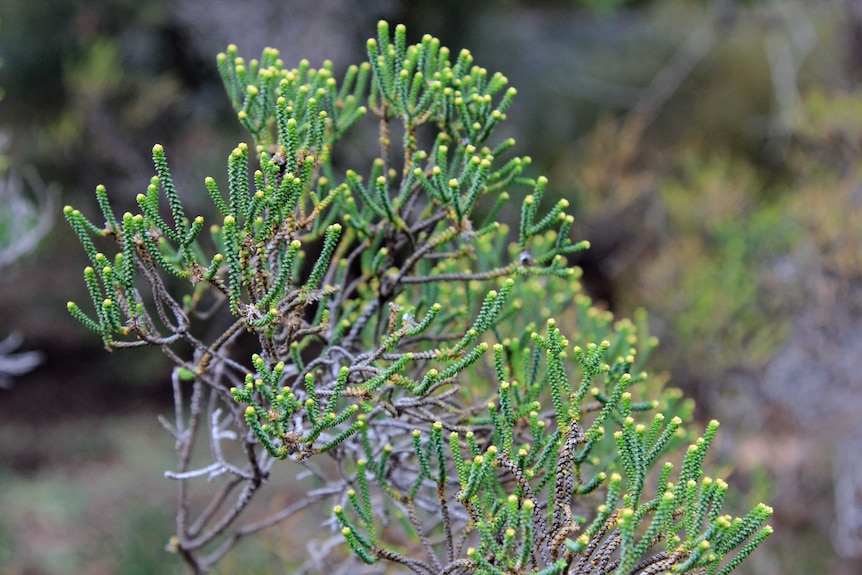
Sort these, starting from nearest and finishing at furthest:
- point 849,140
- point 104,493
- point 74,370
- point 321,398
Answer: point 321,398 < point 849,140 < point 104,493 < point 74,370

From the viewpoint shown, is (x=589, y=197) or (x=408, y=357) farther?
(x=589, y=197)

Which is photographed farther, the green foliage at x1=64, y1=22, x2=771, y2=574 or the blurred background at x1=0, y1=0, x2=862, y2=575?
the blurred background at x1=0, y1=0, x2=862, y2=575

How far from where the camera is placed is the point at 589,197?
22.7 feet

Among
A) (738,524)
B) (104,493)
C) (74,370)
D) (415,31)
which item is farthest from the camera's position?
(74,370)

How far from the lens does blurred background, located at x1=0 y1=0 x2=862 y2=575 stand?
5.28m

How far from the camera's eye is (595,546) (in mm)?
1462

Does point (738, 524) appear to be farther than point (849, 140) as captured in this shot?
No

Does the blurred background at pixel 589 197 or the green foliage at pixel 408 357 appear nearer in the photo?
the green foliage at pixel 408 357

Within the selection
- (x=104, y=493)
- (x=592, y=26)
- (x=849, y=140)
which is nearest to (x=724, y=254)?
(x=849, y=140)

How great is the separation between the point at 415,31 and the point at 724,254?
131 inches

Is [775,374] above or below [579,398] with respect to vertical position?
below

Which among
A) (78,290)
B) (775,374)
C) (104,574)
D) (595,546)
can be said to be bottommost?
(104,574)

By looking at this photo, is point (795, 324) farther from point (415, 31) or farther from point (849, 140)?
point (415, 31)

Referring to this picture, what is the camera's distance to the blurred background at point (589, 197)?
5.28m
